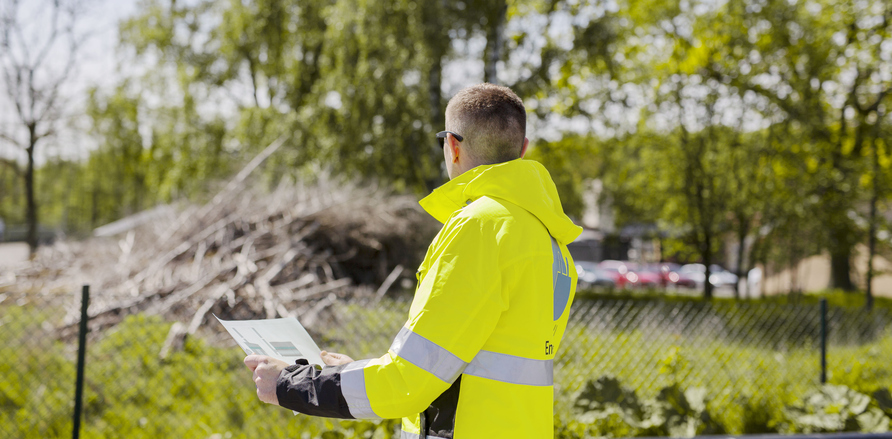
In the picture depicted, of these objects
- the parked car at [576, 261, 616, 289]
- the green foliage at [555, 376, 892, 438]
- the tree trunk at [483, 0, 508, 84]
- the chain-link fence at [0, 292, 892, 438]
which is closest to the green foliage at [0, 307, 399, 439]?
the chain-link fence at [0, 292, 892, 438]

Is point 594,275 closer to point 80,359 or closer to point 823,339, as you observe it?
point 823,339

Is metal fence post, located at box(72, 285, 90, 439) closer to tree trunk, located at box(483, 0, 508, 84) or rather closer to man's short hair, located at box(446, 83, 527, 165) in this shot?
man's short hair, located at box(446, 83, 527, 165)

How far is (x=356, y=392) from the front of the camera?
1.35 metres

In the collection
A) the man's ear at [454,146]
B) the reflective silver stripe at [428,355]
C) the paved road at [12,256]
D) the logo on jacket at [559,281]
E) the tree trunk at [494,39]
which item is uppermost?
the tree trunk at [494,39]

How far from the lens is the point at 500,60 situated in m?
12.8

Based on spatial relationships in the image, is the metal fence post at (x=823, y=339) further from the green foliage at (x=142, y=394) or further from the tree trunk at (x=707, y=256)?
the tree trunk at (x=707, y=256)

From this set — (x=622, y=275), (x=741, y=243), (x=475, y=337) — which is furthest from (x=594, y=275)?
(x=475, y=337)

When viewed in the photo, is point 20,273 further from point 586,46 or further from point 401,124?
point 586,46

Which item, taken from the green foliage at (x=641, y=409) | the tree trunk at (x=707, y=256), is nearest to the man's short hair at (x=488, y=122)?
the green foliage at (x=641, y=409)

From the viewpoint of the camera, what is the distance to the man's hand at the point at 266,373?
4.74ft

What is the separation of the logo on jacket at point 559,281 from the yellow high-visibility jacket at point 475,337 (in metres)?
0.01

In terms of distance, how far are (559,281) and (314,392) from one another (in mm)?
744

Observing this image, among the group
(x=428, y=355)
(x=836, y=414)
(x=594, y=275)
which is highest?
(x=428, y=355)

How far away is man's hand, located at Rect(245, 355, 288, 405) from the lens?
144cm
